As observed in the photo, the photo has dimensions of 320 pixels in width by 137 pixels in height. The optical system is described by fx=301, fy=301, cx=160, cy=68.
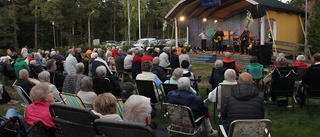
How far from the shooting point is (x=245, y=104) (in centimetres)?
343

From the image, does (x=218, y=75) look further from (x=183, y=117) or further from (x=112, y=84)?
(x=183, y=117)

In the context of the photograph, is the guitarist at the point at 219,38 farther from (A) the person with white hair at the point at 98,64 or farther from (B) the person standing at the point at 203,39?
(A) the person with white hair at the point at 98,64

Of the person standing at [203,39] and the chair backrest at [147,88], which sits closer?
the chair backrest at [147,88]

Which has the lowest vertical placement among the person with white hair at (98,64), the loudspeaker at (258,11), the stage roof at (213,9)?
the person with white hair at (98,64)

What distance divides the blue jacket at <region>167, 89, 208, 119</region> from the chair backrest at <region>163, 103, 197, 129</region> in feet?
0.40

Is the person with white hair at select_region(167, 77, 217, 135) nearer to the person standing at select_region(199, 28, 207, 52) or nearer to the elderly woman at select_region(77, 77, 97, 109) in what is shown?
the elderly woman at select_region(77, 77, 97, 109)

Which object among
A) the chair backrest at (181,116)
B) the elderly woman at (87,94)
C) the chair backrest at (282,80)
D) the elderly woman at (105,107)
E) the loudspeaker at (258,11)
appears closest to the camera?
the elderly woman at (105,107)

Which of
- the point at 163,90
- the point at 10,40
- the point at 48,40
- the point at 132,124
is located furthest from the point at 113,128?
the point at 48,40

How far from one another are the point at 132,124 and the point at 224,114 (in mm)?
1876

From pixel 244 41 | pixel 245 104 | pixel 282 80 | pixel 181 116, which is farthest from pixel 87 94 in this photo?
pixel 244 41

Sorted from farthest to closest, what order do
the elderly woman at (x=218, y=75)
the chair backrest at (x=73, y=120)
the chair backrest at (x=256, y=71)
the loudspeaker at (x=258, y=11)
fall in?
the loudspeaker at (x=258, y=11) → the chair backrest at (x=256, y=71) → the elderly woman at (x=218, y=75) → the chair backrest at (x=73, y=120)

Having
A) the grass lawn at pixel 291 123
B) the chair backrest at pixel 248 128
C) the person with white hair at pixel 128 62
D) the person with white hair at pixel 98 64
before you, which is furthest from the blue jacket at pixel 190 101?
the person with white hair at pixel 128 62

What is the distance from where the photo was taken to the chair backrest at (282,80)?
568 centimetres

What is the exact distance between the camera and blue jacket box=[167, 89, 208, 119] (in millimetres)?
3992
